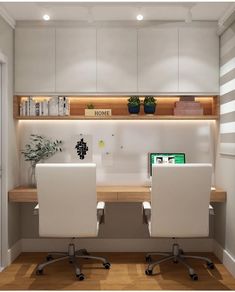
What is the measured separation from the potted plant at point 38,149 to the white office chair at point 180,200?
1626mm

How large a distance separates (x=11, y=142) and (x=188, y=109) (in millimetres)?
2155

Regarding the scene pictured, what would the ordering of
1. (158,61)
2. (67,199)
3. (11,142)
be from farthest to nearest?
(158,61), (11,142), (67,199)

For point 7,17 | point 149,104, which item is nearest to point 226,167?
point 149,104

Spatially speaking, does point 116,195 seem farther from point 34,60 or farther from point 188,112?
point 34,60

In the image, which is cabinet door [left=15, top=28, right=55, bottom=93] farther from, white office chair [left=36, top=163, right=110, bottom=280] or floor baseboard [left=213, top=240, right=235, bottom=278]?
floor baseboard [left=213, top=240, right=235, bottom=278]

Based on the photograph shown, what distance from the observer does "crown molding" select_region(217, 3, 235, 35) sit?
3994mm

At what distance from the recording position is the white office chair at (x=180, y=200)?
3.59 metres

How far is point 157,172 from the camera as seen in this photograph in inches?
141

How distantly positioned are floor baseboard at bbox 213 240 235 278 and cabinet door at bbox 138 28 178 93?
1939 mm

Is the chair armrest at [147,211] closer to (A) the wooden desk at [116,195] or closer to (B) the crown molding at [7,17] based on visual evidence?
(A) the wooden desk at [116,195]

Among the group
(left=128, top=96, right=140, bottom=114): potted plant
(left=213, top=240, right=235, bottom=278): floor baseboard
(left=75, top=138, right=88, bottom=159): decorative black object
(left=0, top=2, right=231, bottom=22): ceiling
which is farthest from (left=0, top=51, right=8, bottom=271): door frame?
(left=213, top=240, right=235, bottom=278): floor baseboard

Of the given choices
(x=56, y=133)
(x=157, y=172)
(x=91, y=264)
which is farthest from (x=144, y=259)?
(x=56, y=133)

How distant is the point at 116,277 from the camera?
150 inches

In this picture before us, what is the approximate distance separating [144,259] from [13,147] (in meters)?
2.04
